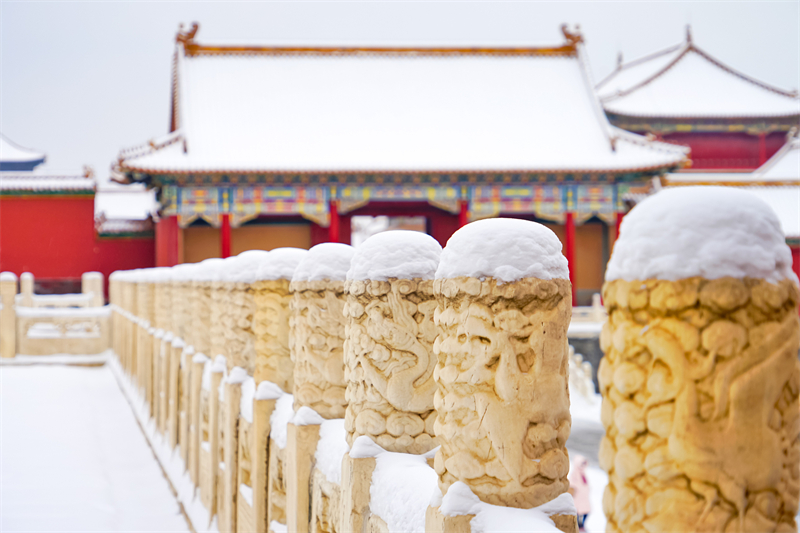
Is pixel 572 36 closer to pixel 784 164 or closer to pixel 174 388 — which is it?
pixel 784 164

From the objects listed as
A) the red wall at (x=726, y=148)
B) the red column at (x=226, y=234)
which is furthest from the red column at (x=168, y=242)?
the red wall at (x=726, y=148)

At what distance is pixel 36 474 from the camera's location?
5957 millimetres

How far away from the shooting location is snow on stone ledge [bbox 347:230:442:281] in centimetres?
243

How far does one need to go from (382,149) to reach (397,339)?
1284 cm

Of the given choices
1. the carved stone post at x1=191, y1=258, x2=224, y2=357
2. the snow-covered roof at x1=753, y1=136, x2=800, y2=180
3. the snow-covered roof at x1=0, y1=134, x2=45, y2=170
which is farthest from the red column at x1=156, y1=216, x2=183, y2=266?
the snow-covered roof at x1=753, y1=136, x2=800, y2=180

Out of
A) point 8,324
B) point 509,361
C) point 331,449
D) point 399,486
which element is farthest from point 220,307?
point 8,324

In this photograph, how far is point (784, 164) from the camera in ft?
59.6

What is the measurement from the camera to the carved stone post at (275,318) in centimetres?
364

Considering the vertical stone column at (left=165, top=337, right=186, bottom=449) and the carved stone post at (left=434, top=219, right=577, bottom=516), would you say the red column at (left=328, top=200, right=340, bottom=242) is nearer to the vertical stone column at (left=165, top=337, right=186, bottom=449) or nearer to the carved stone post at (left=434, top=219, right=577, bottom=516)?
the vertical stone column at (left=165, top=337, right=186, bottom=449)

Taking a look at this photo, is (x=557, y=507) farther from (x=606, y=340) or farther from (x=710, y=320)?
(x=710, y=320)

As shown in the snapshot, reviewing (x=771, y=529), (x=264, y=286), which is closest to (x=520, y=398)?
(x=771, y=529)

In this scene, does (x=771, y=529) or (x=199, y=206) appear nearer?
(x=771, y=529)

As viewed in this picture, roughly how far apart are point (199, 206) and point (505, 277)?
13.5 meters

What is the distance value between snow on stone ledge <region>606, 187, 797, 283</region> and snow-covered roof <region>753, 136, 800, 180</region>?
18104 millimetres
